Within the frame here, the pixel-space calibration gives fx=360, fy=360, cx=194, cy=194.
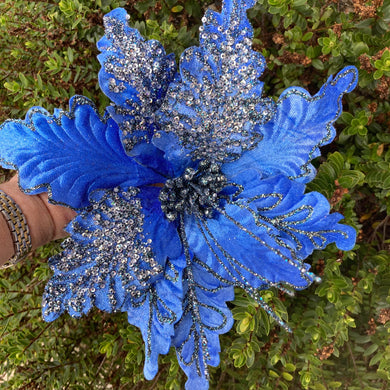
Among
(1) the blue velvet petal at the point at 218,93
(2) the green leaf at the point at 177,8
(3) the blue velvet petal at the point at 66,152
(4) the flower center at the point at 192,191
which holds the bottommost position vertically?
(4) the flower center at the point at 192,191

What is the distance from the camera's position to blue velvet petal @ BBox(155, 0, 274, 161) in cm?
82

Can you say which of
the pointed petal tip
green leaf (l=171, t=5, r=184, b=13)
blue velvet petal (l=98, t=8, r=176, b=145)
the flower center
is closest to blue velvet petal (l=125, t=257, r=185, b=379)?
the flower center

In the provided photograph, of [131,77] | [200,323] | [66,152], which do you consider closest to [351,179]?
[200,323]

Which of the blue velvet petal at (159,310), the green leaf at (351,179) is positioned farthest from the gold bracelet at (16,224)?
the green leaf at (351,179)

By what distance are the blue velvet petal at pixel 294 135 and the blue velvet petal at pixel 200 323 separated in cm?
29

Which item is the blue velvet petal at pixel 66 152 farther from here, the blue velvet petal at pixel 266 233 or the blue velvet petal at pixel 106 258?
the blue velvet petal at pixel 266 233

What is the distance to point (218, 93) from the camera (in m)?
0.83

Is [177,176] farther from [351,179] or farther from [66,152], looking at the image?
[351,179]

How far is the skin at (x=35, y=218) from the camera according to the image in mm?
870

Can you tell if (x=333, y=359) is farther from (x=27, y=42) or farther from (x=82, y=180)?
(x=27, y=42)

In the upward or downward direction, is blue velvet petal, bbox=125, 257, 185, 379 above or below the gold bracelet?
below

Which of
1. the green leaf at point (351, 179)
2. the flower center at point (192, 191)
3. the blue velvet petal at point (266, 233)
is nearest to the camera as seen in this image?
the blue velvet petal at point (266, 233)

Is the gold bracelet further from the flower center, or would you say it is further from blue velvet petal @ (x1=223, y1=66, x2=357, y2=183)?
blue velvet petal @ (x1=223, y1=66, x2=357, y2=183)

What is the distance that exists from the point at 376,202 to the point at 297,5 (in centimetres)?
91
